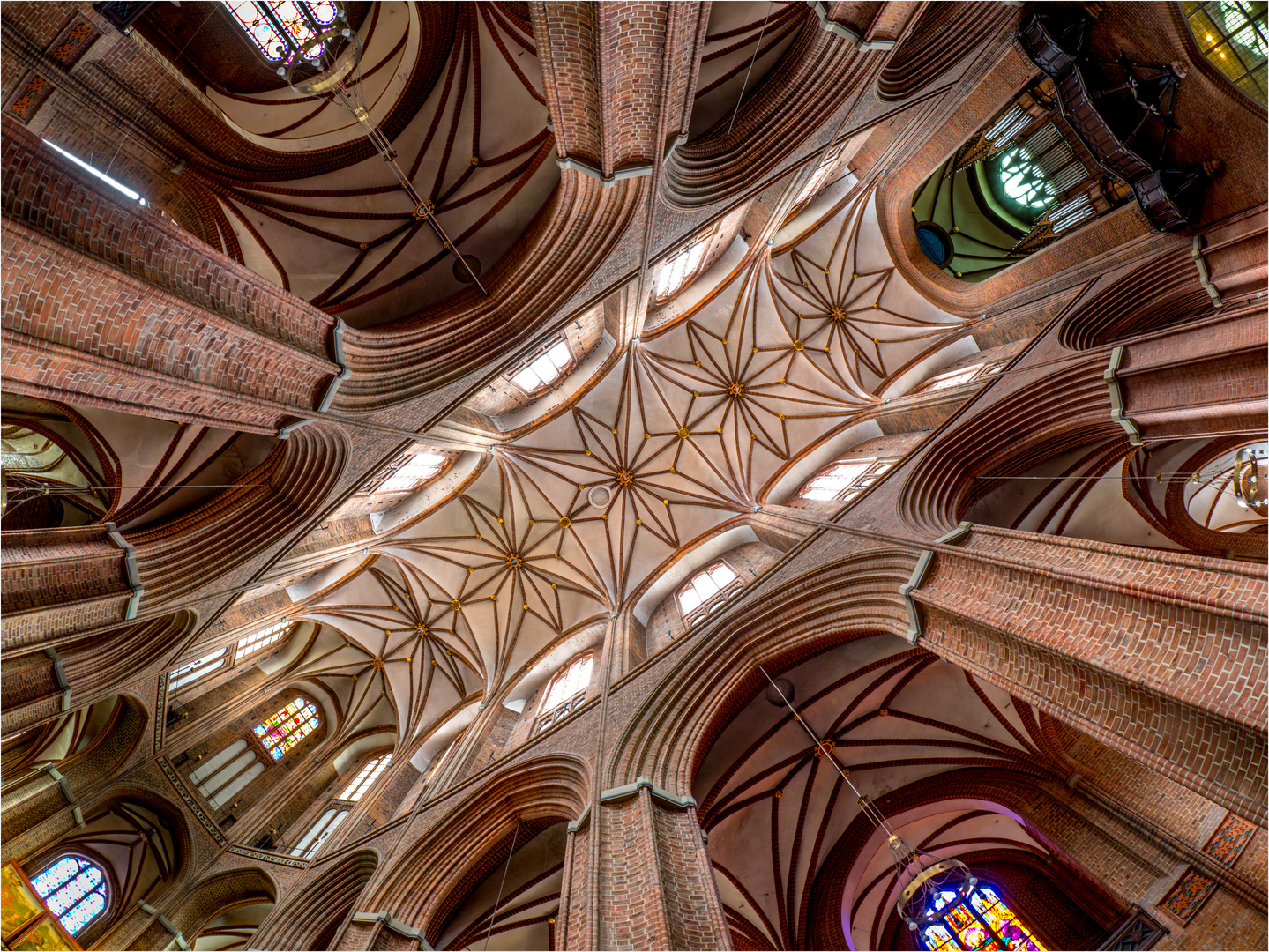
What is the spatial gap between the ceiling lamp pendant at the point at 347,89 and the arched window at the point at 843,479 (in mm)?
8393

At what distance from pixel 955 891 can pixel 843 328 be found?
12578 mm

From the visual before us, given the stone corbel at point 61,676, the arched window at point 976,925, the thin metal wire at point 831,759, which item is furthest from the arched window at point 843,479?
the stone corbel at point 61,676

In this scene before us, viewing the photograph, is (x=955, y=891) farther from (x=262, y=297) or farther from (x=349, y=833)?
(x=262, y=297)

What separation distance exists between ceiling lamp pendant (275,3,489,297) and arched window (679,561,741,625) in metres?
7.78

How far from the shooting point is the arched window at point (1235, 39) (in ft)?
24.2

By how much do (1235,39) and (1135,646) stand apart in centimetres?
835

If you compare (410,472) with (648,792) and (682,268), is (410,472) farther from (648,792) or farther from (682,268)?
(648,792)

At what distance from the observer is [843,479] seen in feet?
45.5

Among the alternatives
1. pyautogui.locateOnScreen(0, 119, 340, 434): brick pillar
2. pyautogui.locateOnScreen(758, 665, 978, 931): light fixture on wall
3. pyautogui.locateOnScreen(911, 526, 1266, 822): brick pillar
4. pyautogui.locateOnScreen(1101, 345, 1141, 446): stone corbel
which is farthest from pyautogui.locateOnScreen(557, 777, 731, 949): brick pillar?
pyautogui.locateOnScreen(1101, 345, 1141, 446): stone corbel

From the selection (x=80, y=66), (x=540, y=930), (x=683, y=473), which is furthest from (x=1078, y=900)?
(x=80, y=66)

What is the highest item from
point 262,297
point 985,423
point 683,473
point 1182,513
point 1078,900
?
point 262,297

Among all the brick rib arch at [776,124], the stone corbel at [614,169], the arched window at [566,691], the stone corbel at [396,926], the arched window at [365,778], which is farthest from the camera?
the arched window at [365,778]

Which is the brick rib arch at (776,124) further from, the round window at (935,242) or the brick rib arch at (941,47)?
the round window at (935,242)

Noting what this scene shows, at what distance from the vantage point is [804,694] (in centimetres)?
1033
